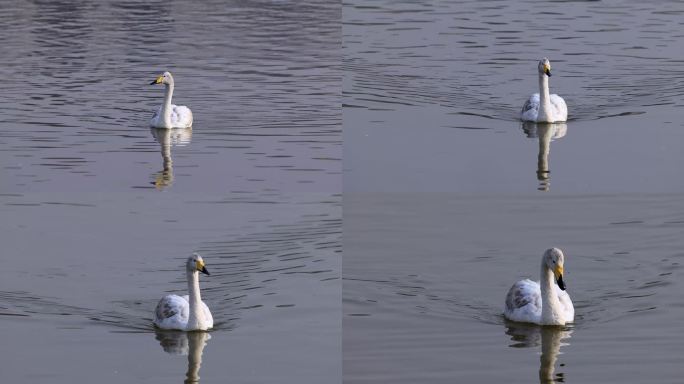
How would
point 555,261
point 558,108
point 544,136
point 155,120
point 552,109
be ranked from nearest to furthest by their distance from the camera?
point 555,261 → point 544,136 → point 552,109 → point 558,108 → point 155,120

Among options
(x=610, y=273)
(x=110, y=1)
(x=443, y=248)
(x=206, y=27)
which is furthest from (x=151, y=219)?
(x=110, y=1)

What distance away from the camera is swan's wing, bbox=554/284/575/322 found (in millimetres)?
17256

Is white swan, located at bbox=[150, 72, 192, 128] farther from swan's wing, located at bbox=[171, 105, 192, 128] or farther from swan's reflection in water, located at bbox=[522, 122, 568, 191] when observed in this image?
swan's reflection in water, located at bbox=[522, 122, 568, 191]

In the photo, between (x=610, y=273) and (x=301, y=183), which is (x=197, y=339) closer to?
(x=301, y=183)

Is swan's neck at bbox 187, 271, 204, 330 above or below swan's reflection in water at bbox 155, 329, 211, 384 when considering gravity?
above

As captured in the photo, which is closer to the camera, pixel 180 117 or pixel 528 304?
pixel 528 304

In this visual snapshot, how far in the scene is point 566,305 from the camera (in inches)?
682

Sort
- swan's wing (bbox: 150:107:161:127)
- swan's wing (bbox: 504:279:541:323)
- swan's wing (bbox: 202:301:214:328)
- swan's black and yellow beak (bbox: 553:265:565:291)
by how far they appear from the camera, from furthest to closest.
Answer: swan's wing (bbox: 150:107:161:127) < swan's wing (bbox: 202:301:214:328) < swan's wing (bbox: 504:279:541:323) < swan's black and yellow beak (bbox: 553:265:565:291)

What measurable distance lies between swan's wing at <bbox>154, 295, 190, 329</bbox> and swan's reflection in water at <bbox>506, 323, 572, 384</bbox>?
3775 millimetres

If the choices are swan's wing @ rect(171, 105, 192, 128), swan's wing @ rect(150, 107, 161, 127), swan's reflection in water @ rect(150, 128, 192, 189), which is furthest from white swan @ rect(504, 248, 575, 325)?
swan's wing @ rect(150, 107, 161, 127)

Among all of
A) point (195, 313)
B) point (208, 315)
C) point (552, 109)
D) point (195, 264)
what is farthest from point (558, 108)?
point (195, 313)

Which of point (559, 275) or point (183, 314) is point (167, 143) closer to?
point (183, 314)

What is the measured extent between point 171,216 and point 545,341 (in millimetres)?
7858

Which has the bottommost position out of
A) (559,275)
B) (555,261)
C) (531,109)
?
(559,275)
